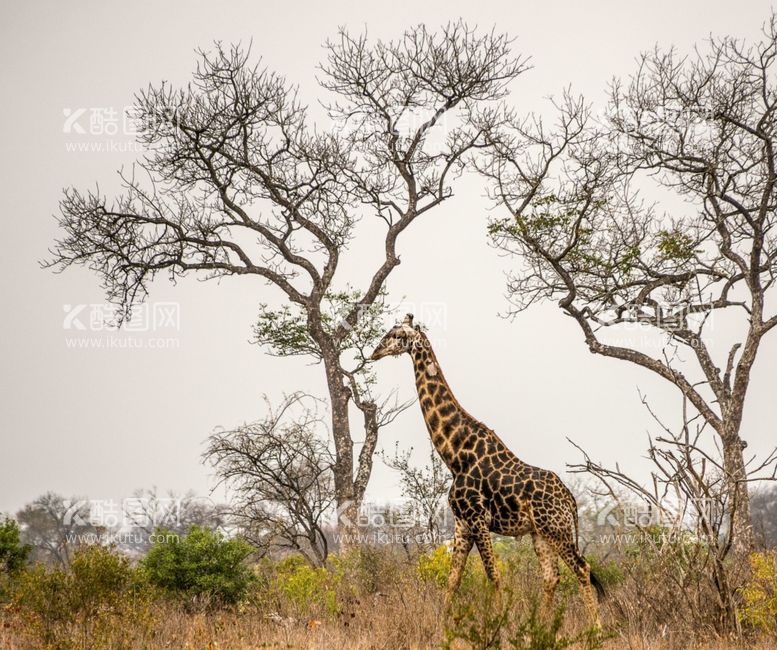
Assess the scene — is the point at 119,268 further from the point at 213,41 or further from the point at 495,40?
the point at 495,40

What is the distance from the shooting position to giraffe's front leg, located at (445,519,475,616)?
931cm

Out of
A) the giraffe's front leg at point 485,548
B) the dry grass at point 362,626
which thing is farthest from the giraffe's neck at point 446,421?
the dry grass at point 362,626

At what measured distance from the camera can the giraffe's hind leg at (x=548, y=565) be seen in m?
9.62

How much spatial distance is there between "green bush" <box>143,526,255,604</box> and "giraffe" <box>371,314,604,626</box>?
5550mm

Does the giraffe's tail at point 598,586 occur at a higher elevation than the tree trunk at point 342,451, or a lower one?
lower

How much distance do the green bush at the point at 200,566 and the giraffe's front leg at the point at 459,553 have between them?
553 cm

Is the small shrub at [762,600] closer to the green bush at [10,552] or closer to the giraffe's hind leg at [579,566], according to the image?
the giraffe's hind leg at [579,566]


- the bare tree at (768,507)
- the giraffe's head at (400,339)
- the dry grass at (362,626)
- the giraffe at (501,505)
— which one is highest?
the giraffe's head at (400,339)

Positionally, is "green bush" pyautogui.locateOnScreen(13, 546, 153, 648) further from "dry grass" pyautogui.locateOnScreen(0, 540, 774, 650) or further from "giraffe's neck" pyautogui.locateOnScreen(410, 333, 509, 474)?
"giraffe's neck" pyautogui.locateOnScreen(410, 333, 509, 474)

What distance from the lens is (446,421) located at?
10383mm

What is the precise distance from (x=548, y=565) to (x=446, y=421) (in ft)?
6.82

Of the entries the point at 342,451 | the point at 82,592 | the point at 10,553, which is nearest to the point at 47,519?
the point at 10,553

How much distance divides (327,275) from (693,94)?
940 cm

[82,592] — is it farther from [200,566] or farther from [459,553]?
[459,553]
